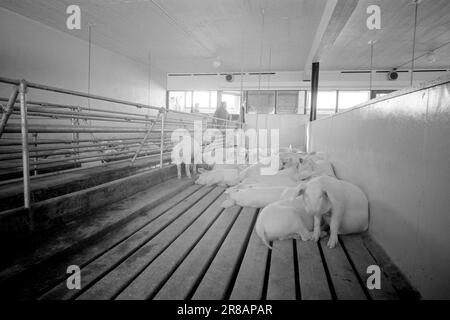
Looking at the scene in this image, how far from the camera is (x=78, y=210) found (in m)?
2.15

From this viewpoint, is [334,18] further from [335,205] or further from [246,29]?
[335,205]

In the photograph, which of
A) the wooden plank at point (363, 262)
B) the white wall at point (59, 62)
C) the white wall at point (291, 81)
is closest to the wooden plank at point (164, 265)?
the wooden plank at point (363, 262)

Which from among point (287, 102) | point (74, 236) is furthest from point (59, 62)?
point (287, 102)

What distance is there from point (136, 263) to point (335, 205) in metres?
1.42

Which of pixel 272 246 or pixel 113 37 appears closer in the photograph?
pixel 272 246

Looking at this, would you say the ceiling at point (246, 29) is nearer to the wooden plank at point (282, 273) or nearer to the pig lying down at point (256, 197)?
the pig lying down at point (256, 197)

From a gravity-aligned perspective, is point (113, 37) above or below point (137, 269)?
above

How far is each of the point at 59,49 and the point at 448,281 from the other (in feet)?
32.4

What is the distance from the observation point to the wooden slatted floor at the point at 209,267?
1316mm

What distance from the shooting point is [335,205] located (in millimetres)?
1874

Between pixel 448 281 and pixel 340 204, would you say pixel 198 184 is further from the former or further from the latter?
pixel 448 281

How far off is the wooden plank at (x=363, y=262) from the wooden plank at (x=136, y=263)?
50.4 inches

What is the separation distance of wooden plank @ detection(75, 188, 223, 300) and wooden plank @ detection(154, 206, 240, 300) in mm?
215
